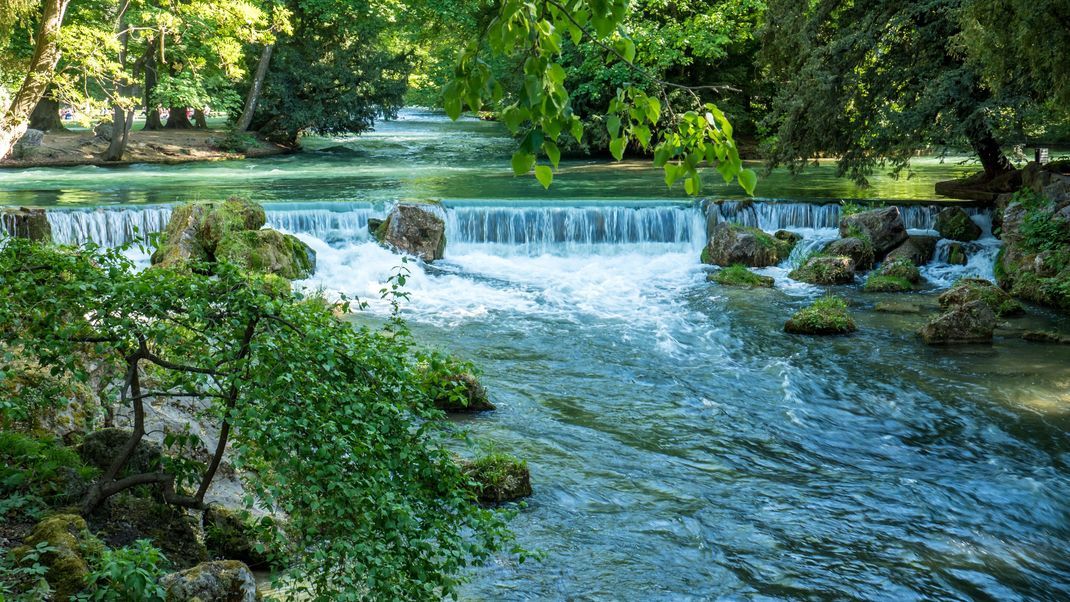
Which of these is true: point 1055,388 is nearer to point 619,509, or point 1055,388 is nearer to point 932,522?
point 932,522

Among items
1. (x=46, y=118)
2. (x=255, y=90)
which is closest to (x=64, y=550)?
(x=255, y=90)

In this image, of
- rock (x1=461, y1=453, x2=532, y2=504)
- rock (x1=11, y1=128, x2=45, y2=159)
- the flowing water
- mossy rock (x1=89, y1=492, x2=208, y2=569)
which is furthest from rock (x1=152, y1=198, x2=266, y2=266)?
rock (x1=11, y1=128, x2=45, y2=159)

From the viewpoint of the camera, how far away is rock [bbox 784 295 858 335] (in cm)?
1301

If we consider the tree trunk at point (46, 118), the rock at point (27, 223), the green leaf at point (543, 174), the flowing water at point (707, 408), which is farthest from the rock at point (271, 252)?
the tree trunk at point (46, 118)

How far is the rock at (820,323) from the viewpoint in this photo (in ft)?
42.7

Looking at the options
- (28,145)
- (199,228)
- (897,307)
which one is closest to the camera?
(897,307)

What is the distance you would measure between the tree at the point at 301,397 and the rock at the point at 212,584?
1.12ft

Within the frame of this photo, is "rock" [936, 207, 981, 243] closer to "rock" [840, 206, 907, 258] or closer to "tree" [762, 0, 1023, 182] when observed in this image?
"rock" [840, 206, 907, 258]

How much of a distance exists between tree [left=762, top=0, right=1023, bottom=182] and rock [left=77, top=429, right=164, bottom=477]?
1554 cm

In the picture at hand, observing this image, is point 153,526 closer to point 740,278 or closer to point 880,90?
point 740,278

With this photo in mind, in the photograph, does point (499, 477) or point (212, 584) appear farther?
point (499, 477)

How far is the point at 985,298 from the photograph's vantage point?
14016 millimetres

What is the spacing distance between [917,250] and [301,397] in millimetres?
15874

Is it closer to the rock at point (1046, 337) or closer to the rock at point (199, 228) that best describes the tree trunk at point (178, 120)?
the rock at point (199, 228)
